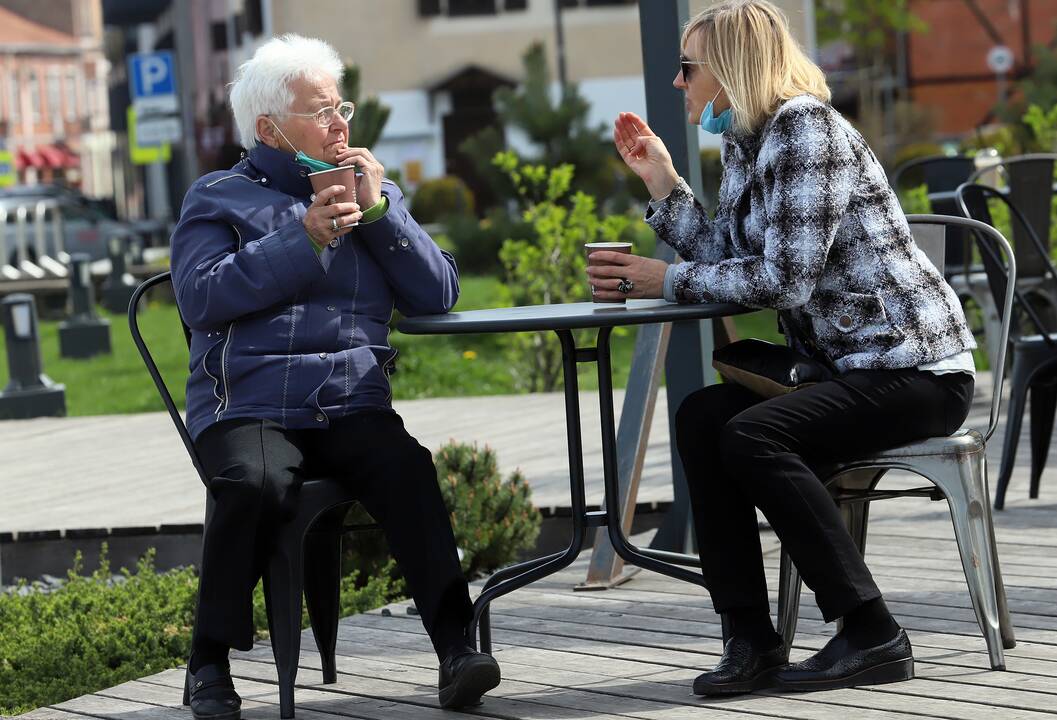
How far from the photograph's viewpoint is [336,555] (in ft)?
11.7

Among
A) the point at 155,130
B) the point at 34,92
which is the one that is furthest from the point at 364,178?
the point at 34,92

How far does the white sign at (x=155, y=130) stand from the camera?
16.4 meters

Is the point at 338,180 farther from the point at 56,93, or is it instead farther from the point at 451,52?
the point at 56,93

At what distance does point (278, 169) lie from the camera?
3539mm

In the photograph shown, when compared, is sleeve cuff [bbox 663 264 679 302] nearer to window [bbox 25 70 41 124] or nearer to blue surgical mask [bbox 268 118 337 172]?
blue surgical mask [bbox 268 118 337 172]

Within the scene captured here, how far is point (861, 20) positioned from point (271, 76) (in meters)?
34.9

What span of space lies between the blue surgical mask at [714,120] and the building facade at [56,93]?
6938 cm

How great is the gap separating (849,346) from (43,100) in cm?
7404

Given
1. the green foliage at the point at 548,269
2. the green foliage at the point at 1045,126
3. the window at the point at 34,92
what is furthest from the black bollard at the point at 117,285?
the window at the point at 34,92

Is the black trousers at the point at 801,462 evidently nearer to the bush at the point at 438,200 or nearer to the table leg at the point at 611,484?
the table leg at the point at 611,484

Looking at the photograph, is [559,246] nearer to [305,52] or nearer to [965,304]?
[965,304]

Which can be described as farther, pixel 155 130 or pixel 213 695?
pixel 155 130

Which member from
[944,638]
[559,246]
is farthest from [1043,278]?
[559,246]

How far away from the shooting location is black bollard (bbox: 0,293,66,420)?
34.1 ft
